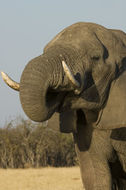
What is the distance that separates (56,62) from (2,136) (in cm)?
3839

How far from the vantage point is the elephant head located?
172 inches

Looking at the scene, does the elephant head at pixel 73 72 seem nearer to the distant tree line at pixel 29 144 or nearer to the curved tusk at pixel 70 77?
the curved tusk at pixel 70 77

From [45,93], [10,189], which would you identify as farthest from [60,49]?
[10,189]

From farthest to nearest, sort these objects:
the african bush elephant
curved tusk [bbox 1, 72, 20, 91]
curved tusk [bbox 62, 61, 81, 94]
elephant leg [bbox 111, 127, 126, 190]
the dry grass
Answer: the dry grass, elephant leg [bbox 111, 127, 126, 190], curved tusk [bbox 1, 72, 20, 91], the african bush elephant, curved tusk [bbox 62, 61, 81, 94]

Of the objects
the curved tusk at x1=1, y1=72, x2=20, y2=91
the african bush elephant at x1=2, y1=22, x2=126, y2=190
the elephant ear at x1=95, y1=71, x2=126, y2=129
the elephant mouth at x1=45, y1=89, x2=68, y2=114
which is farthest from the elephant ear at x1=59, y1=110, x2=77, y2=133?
the curved tusk at x1=1, y1=72, x2=20, y2=91

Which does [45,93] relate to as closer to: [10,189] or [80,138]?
[80,138]

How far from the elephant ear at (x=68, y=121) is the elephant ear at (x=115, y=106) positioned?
36 cm

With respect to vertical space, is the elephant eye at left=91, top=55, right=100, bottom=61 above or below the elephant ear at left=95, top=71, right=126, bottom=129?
above

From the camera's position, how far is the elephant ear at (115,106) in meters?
5.14

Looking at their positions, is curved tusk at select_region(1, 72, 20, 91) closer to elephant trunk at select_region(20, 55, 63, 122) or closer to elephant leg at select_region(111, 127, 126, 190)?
elephant trunk at select_region(20, 55, 63, 122)

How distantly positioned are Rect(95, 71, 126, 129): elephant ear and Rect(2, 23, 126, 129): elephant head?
0.21 feet

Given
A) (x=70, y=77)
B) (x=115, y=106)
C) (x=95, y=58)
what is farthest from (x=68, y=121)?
(x=70, y=77)

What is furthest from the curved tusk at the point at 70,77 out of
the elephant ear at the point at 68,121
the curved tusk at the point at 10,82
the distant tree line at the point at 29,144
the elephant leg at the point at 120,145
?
the distant tree line at the point at 29,144

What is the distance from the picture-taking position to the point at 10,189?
1900 centimetres
